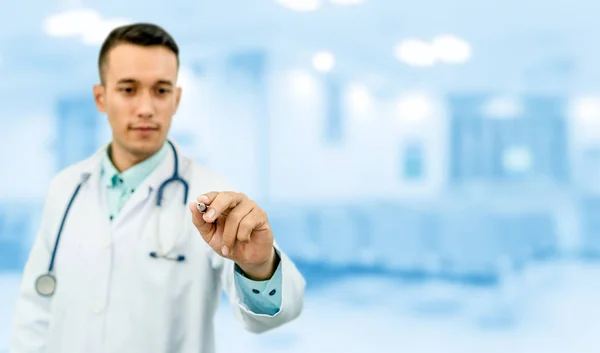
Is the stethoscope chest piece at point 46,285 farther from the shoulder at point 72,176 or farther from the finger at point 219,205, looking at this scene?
the finger at point 219,205

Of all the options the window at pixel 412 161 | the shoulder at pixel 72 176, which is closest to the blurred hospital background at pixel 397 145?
the window at pixel 412 161

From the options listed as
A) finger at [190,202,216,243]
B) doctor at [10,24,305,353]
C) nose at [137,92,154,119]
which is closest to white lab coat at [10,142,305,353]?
doctor at [10,24,305,353]

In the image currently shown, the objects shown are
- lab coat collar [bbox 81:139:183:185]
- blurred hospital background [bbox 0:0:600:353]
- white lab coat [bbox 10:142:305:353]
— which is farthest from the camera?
blurred hospital background [bbox 0:0:600:353]

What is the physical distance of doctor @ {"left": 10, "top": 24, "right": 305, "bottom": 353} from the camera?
3.79 ft

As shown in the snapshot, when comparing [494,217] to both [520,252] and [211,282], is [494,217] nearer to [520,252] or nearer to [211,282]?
[520,252]

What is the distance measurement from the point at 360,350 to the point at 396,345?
0.26 meters

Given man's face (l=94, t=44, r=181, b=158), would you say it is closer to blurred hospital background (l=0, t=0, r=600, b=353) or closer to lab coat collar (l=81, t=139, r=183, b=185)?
lab coat collar (l=81, t=139, r=183, b=185)

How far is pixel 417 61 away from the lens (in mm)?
4992

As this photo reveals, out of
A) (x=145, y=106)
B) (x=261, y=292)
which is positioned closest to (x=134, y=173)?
(x=145, y=106)

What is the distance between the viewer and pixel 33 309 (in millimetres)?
1253

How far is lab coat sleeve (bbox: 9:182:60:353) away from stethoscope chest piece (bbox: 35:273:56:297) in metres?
0.03

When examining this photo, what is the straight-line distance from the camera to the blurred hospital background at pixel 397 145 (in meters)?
4.74

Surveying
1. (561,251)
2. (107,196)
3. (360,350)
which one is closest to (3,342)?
(360,350)

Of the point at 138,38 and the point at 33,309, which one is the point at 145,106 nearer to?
the point at 138,38
